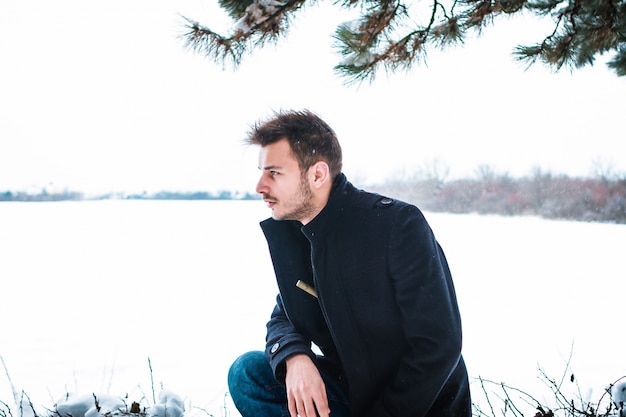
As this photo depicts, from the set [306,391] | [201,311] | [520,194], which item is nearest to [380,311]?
[306,391]

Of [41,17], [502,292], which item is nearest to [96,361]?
[502,292]

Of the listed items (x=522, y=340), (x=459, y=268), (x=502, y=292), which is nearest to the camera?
(x=522, y=340)

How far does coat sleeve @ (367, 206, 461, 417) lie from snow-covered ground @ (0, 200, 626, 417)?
0.82 meters

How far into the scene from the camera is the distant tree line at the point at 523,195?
25172 millimetres

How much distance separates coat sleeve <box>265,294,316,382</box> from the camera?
51.5 inches

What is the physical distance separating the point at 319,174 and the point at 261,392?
0.72m

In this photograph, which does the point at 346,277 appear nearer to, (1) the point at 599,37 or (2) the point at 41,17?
(1) the point at 599,37

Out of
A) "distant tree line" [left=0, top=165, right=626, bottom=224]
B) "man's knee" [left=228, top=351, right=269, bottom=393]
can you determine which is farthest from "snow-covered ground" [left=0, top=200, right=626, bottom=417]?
"distant tree line" [left=0, top=165, right=626, bottom=224]

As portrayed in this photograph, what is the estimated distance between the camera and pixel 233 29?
1.57 m

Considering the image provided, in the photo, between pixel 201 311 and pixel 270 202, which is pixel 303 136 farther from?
pixel 201 311

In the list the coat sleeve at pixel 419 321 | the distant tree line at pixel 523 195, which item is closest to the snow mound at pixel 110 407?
the coat sleeve at pixel 419 321

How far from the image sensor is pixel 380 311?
4.16 ft

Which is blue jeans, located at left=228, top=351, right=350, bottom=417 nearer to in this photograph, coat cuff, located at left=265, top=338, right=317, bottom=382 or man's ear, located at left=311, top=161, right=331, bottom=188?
coat cuff, located at left=265, top=338, right=317, bottom=382

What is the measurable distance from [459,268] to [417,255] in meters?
8.02
